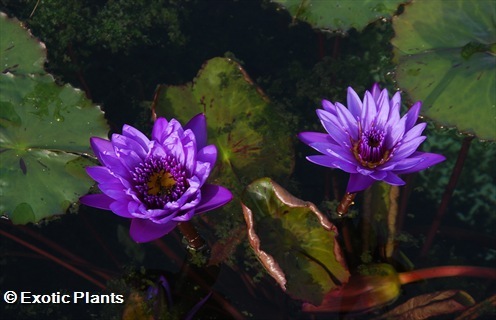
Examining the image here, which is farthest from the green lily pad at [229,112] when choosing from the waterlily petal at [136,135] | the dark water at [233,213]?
the waterlily petal at [136,135]

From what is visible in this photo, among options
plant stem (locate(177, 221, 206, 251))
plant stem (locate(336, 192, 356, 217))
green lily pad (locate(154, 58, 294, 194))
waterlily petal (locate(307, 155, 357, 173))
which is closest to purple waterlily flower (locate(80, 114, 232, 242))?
plant stem (locate(177, 221, 206, 251))

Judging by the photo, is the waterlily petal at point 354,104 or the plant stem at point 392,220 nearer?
the waterlily petal at point 354,104

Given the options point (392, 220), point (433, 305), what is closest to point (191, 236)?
point (392, 220)

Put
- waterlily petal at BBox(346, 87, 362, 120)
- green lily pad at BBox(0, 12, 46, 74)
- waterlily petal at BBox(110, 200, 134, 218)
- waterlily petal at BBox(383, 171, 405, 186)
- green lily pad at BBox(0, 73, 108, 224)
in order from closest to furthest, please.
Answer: waterlily petal at BBox(110, 200, 134, 218)
waterlily petal at BBox(383, 171, 405, 186)
waterlily petal at BBox(346, 87, 362, 120)
green lily pad at BBox(0, 73, 108, 224)
green lily pad at BBox(0, 12, 46, 74)

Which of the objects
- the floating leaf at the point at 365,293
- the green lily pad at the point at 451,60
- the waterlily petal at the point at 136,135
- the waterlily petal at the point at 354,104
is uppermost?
the green lily pad at the point at 451,60

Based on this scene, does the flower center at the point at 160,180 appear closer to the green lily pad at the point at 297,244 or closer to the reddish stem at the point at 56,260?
the green lily pad at the point at 297,244

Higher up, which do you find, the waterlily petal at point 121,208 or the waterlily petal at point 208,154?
→ the waterlily petal at point 208,154

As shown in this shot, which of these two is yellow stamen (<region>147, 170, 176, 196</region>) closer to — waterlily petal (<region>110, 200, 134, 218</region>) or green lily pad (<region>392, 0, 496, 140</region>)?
waterlily petal (<region>110, 200, 134, 218</region>)
